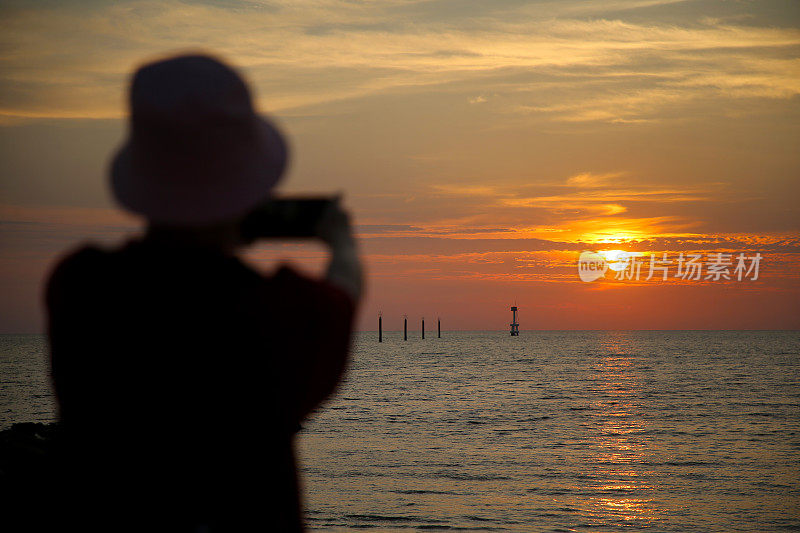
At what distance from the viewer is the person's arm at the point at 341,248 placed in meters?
1.28

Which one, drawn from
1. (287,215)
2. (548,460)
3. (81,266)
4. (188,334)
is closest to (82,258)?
(81,266)

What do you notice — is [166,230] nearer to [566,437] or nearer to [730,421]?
[566,437]

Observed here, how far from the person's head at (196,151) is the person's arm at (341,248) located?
12cm

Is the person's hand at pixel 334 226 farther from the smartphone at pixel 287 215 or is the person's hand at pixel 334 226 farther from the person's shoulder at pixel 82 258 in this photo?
the person's shoulder at pixel 82 258

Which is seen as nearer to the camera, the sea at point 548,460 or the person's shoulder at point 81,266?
the person's shoulder at point 81,266

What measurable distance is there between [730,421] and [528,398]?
34.1 feet

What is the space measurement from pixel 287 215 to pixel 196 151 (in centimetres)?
18

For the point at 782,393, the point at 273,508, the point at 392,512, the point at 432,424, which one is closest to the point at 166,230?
the point at 273,508

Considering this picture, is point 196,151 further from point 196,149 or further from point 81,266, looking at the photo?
point 81,266

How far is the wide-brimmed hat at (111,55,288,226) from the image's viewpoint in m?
1.22

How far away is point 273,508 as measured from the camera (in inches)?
50.8

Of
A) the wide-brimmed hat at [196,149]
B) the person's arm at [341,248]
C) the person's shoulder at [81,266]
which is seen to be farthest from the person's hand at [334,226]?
the person's shoulder at [81,266]

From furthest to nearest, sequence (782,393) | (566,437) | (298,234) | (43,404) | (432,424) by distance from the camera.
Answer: (782,393)
(43,404)
(432,424)
(566,437)
(298,234)

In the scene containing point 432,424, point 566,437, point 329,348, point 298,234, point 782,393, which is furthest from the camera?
point 782,393
